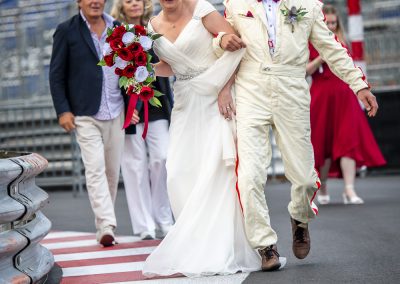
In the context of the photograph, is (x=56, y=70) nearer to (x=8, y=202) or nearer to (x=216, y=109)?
(x=216, y=109)

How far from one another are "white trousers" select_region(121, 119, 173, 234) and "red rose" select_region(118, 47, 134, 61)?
7.92 feet

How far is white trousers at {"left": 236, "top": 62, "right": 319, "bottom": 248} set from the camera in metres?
6.71

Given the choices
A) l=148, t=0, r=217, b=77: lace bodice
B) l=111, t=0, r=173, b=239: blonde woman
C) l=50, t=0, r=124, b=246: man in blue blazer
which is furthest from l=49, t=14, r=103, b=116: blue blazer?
l=148, t=0, r=217, b=77: lace bodice

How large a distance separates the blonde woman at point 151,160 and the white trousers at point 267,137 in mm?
2460

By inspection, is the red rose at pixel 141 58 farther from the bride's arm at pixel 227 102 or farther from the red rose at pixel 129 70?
the bride's arm at pixel 227 102

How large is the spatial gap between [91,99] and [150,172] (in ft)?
3.60

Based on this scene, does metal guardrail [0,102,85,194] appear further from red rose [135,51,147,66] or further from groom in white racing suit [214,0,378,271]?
groom in white racing suit [214,0,378,271]

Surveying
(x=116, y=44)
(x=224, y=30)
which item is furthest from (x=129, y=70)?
(x=224, y=30)

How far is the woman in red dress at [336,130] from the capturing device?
11570 millimetres

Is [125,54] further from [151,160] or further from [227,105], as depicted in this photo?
[151,160]

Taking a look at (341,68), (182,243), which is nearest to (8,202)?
(182,243)

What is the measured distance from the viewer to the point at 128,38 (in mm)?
7016

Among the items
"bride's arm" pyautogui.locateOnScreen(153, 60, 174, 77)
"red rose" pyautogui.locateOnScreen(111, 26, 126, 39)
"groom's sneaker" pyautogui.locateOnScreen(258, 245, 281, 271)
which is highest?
"red rose" pyautogui.locateOnScreen(111, 26, 126, 39)

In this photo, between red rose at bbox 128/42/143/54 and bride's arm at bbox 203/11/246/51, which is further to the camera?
red rose at bbox 128/42/143/54
